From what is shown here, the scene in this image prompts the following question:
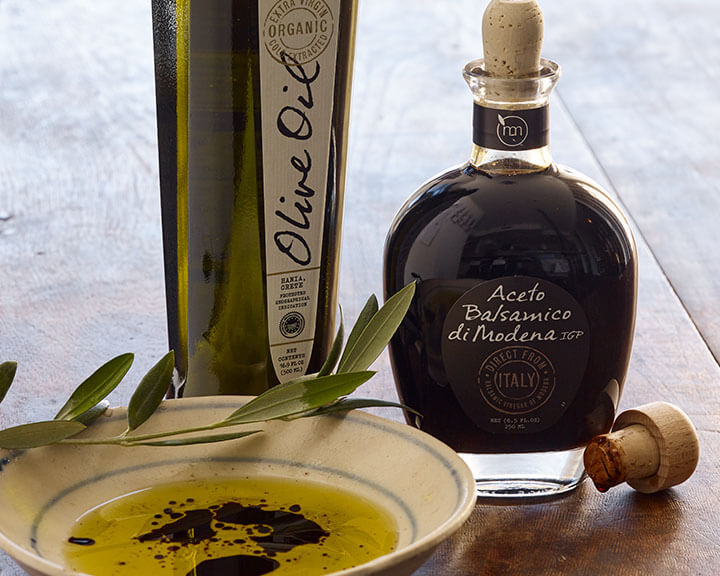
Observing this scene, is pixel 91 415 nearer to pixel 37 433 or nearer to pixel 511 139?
pixel 37 433

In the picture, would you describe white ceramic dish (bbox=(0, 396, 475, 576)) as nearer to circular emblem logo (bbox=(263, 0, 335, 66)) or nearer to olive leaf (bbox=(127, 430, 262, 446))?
olive leaf (bbox=(127, 430, 262, 446))

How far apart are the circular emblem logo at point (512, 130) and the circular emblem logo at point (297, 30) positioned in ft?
0.32

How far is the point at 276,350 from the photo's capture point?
61 cm

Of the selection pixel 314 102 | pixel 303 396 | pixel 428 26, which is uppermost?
pixel 314 102

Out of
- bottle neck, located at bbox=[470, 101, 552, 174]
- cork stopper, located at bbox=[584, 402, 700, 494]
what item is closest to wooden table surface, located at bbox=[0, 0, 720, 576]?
cork stopper, located at bbox=[584, 402, 700, 494]

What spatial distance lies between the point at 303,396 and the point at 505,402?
9 centimetres

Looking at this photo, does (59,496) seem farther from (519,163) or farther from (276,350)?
(519,163)

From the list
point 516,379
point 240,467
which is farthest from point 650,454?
point 240,467

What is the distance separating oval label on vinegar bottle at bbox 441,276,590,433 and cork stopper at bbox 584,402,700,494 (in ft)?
0.09

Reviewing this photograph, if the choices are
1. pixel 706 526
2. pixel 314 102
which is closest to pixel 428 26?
pixel 314 102

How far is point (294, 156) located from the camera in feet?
1.91

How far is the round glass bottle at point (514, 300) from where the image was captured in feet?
1.72

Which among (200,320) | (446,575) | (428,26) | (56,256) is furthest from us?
(428,26)

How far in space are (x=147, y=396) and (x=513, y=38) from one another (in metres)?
0.23
